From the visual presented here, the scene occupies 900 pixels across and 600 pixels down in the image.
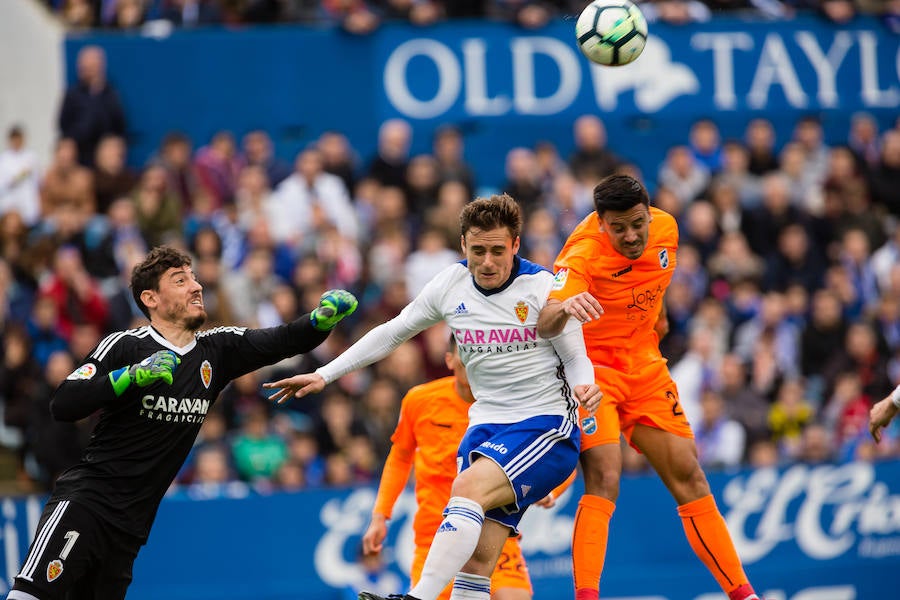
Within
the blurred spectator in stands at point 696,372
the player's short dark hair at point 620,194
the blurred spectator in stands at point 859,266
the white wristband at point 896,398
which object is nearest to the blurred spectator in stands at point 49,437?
the blurred spectator in stands at point 696,372

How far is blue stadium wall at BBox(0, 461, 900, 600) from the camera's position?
12.6m

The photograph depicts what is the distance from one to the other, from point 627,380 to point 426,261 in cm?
654

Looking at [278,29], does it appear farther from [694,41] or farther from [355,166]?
[694,41]

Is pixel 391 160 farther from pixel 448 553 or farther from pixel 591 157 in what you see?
pixel 448 553

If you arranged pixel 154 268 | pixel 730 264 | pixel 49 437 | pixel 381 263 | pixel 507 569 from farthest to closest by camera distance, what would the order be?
1. pixel 730 264
2. pixel 381 263
3. pixel 49 437
4. pixel 507 569
5. pixel 154 268

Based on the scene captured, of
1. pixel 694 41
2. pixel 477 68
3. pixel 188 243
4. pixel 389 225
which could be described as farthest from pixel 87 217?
pixel 694 41

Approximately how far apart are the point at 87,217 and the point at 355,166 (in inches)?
137

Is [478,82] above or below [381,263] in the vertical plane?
above

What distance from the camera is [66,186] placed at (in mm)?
15469

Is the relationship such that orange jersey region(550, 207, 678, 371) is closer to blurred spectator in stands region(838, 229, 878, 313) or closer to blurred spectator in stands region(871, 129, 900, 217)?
blurred spectator in stands region(838, 229, 878, 313)

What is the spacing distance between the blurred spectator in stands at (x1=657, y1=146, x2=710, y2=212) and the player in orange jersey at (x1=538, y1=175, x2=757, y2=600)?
8002mm

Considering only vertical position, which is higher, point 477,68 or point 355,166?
point 477,68

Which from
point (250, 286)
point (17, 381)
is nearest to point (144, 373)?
point (17, 381)

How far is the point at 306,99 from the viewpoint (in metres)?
18.4
